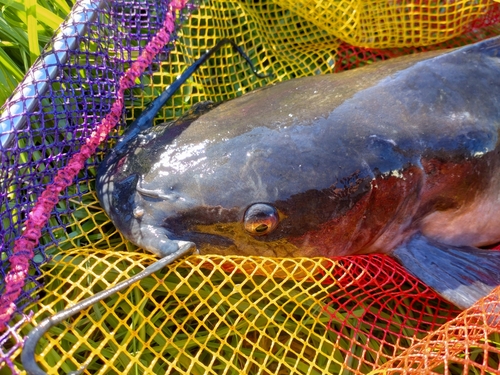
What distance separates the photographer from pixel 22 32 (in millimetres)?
2395

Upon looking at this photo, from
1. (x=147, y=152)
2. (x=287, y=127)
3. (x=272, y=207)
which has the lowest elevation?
(x=272, y=207)

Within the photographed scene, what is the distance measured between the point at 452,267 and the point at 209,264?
93 cm

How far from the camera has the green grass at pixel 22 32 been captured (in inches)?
88.0

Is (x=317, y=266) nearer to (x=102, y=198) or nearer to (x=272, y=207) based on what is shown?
(x=272, y=207)

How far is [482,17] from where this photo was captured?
2699mm

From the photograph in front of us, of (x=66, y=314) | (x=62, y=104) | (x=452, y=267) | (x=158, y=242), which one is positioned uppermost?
(x=62, y=104)

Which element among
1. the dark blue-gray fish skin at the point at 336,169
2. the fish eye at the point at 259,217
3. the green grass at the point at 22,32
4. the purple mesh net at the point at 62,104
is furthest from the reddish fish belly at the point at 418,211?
the green grass at the point at 22,32

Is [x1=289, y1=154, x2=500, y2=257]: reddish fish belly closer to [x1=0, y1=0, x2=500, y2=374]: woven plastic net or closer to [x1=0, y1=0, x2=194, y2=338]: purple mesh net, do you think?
[x1=0, y1=0, x2=500, y2=374]: woven plastic net

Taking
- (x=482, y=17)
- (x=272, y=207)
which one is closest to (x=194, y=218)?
(x=272, y=207)

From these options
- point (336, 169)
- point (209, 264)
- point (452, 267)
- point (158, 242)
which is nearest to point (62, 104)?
point (158, 242)

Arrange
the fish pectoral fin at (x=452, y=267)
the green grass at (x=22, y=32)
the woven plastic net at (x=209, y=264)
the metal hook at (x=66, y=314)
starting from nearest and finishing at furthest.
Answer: the metal hook at (x=66, y=314), the woven plastic net at (x=209, y=264), the fish pectoral fin at (x=452, y=267), the green grass at (x=22, y=32)

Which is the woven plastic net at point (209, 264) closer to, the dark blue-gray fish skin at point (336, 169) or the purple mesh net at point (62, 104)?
the purple mesh net at point (62, 104)

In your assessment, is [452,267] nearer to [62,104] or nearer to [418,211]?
[418,211]

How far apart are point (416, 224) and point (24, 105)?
5.05 feet
